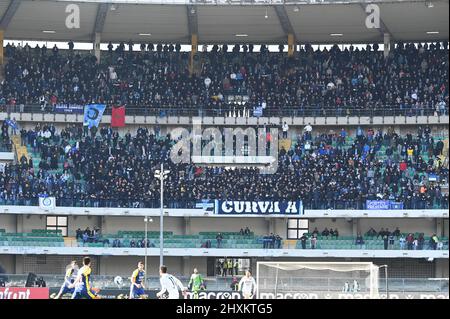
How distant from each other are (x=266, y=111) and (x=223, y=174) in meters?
4.81

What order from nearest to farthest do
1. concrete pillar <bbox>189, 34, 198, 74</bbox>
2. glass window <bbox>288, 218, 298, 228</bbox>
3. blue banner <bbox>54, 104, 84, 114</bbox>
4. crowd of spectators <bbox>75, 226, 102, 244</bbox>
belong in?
crowd of spectators <bbox>75, 226, 102, 244</bbox> < glass window <bbox>288, 218, 298, 228</bbox> < blue banner <bbox>54, 104, 84, 114</bbox> < concrete pillar <bbox>189, 34, 198, 74</bbox>

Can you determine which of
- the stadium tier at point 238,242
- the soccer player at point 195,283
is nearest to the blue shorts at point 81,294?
the soccer player at point 195,283

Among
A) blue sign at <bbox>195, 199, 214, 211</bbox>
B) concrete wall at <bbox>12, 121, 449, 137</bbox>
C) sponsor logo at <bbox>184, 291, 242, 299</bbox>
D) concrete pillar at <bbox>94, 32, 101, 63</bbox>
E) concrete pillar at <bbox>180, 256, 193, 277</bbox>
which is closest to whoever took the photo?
sponsor logo at <bbox>184, 291, 242, 299</bbox>

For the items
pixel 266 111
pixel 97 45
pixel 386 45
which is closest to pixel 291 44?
pixel 266 111

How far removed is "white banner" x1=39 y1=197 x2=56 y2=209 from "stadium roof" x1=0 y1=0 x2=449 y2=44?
28.9 feet

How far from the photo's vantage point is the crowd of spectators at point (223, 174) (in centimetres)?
5209

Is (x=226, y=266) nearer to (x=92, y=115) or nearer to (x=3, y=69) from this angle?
(x=92, y=115)

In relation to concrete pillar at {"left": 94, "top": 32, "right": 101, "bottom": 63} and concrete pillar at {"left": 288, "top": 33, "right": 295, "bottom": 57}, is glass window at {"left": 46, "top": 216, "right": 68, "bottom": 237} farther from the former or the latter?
concrete pillar at {"left": 288, "top": 33, "right": 295, "bottom": 57}

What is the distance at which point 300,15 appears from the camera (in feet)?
179

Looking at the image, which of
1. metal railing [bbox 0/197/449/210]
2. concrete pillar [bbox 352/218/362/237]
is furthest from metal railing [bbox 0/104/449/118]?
metal railing [bbox 0/197/449/210]

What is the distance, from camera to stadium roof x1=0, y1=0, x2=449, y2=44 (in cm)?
5266

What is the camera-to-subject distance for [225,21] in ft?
183
